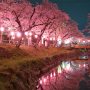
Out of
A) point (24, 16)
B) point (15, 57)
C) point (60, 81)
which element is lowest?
point (60, 81)

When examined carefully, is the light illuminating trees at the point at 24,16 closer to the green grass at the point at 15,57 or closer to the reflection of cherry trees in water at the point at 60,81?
the green grass at the point at 15,57

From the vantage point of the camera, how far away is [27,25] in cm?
3847

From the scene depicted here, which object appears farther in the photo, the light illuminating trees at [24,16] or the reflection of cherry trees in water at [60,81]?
the light illuminating trees at [24,16]

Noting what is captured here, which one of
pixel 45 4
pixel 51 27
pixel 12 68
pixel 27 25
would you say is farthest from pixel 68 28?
pixel 12 68

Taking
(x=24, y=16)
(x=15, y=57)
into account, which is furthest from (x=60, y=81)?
(x=24, y=16)

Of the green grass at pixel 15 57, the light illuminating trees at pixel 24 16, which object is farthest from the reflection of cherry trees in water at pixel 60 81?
the light illuminating trees at pixel 24 16

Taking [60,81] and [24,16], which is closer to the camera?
[60,81]

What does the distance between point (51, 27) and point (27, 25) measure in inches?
530

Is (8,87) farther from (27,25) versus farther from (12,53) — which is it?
(27,25)

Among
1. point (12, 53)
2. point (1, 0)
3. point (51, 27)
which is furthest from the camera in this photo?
point (51, 27)

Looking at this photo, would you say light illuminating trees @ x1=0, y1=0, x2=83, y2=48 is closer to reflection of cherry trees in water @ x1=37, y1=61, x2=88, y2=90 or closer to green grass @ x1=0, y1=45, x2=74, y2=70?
green grass @ x1=0, y1=45, x2=74, y2=70

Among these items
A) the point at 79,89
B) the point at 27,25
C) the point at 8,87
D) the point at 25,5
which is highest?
the point at 25,5

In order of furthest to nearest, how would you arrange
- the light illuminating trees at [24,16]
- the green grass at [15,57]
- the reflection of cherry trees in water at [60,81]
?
the light illuminating trees at [24,16] → the reflection of cherry trees in water at [60,81] → the green grass at [15,57]

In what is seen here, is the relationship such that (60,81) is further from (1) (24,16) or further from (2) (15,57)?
(1) (24,16)
